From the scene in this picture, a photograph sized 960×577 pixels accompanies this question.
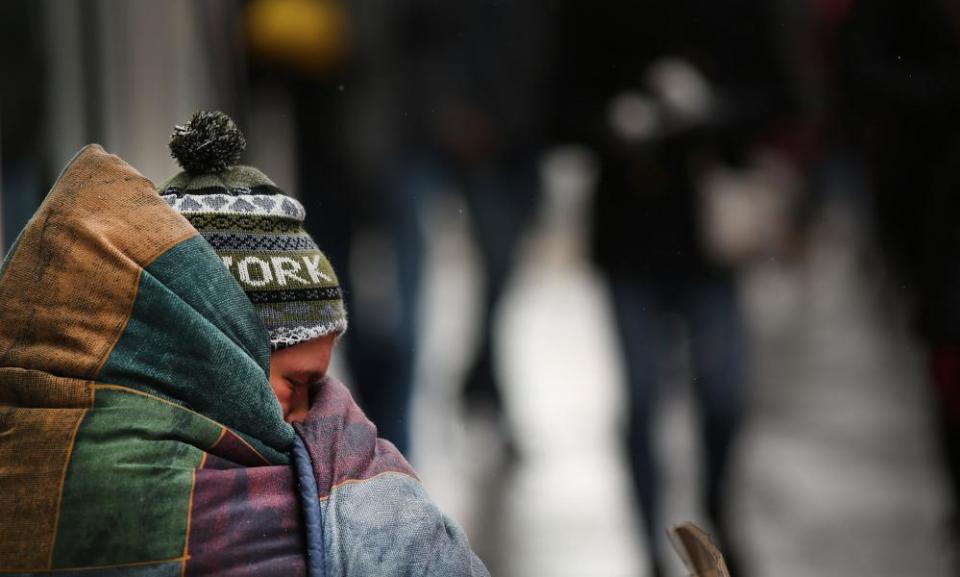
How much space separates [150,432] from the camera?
110 centimetres

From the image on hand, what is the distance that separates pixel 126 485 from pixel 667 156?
242cm

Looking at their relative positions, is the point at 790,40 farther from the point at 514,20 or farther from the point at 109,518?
the point at 109,518

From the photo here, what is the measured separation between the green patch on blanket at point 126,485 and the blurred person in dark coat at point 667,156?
207 cm

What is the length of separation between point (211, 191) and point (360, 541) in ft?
1.43

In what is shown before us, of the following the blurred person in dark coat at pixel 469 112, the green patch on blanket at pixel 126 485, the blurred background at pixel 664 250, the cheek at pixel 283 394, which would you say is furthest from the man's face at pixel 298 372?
the blurred person in dark coat at pixel 469 112

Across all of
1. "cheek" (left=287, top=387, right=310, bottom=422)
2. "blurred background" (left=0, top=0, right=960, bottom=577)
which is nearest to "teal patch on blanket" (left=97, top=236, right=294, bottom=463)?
"cheek" (left=287, top=387, right=310, bottom=422)

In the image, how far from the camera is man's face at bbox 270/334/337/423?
129 centimetres

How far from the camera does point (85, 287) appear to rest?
112cm

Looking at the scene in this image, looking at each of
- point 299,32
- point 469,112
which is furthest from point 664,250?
point 299,32

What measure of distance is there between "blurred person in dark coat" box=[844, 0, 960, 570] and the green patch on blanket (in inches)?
94.3

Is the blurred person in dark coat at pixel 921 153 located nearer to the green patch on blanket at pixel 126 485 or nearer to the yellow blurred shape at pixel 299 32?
the yellow blurred shape at pixel 299 32

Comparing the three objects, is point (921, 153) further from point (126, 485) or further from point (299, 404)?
point (126, 485)

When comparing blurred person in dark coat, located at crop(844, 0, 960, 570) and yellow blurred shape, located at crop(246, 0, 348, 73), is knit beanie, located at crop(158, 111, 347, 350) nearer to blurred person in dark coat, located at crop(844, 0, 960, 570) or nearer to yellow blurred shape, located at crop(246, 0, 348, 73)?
yellow blurred shape, located at crop(246, 0, 348, 73)

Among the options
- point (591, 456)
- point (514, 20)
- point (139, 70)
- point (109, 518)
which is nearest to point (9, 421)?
point (109, 518)
